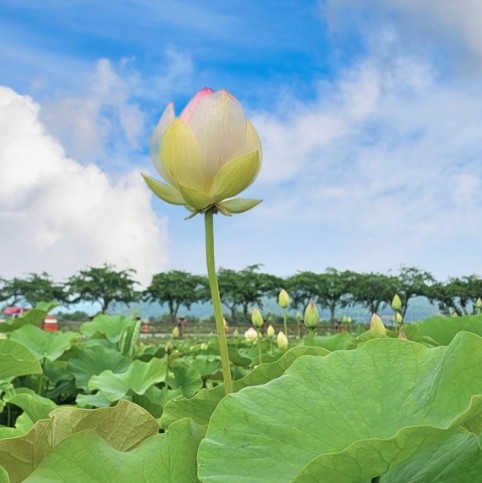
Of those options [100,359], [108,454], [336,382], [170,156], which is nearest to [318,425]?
[336,382]

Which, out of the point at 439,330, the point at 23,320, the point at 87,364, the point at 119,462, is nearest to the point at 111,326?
the point at 23,320

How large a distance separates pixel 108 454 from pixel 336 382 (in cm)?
17

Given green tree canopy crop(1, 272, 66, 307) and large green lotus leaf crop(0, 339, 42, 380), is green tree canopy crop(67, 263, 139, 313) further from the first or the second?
large green lotus leaf crop(0, 339, 42, 380)

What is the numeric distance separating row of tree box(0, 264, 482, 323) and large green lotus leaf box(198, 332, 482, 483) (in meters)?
34.7

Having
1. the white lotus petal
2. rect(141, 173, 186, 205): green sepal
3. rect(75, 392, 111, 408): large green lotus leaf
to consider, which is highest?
the white lotus petal

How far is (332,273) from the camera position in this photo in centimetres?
3700

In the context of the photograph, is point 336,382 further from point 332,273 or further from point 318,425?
point 332,273

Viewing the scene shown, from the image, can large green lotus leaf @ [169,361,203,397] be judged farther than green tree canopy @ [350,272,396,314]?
No

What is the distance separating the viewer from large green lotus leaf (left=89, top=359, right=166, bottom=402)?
163 centimetres

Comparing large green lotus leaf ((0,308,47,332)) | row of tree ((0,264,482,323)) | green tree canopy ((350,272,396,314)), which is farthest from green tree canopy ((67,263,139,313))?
large green lotus leaf ((0,308,47,332))

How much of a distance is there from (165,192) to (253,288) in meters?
36.8

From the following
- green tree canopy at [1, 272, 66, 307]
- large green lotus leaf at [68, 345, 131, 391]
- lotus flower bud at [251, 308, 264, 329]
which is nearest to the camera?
large green lotus leaf at [68, 345, 131, 391]

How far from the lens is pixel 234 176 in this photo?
57 cm

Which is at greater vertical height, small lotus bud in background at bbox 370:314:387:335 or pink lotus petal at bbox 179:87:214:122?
pink lotus petal at bbox 179:87:214:122
